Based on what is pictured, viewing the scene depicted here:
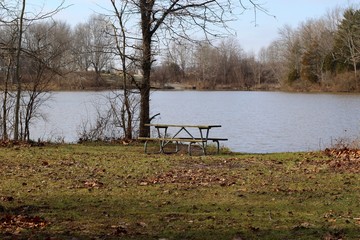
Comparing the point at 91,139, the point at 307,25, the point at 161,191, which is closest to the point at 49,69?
the point at 91,139

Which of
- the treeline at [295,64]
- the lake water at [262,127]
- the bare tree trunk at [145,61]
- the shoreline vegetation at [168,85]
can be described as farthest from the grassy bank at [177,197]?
the treeline at [295,64]

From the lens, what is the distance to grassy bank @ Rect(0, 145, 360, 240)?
5.27 meters

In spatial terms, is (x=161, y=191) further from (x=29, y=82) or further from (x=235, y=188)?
(x=29, y=82)

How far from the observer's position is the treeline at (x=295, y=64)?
62250 millimetres

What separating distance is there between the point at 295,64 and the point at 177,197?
66365 millimetres

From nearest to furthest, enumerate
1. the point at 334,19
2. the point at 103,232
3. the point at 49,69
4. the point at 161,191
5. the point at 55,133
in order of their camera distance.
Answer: the point at 103,232 → the point at 161,191 → the point at 49,69 → the point at 55,133 → the point at 334,19

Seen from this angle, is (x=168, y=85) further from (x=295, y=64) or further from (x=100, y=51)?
(x=100, y=51)

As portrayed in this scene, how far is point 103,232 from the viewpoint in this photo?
5.17m

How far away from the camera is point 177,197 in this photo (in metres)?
7.12

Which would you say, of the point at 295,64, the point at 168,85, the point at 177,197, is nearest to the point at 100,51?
the point at 177,197

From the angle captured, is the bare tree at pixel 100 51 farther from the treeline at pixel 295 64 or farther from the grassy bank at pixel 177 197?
the treeline at pixel 295 64

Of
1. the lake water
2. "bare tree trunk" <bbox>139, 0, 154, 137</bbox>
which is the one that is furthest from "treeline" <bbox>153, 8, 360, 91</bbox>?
"bare tree trunk" <bbox>139, 0, 154, 137</bbox>

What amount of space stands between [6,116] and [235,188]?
34.1 ft

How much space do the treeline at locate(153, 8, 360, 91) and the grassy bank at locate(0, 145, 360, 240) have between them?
3680 cm
